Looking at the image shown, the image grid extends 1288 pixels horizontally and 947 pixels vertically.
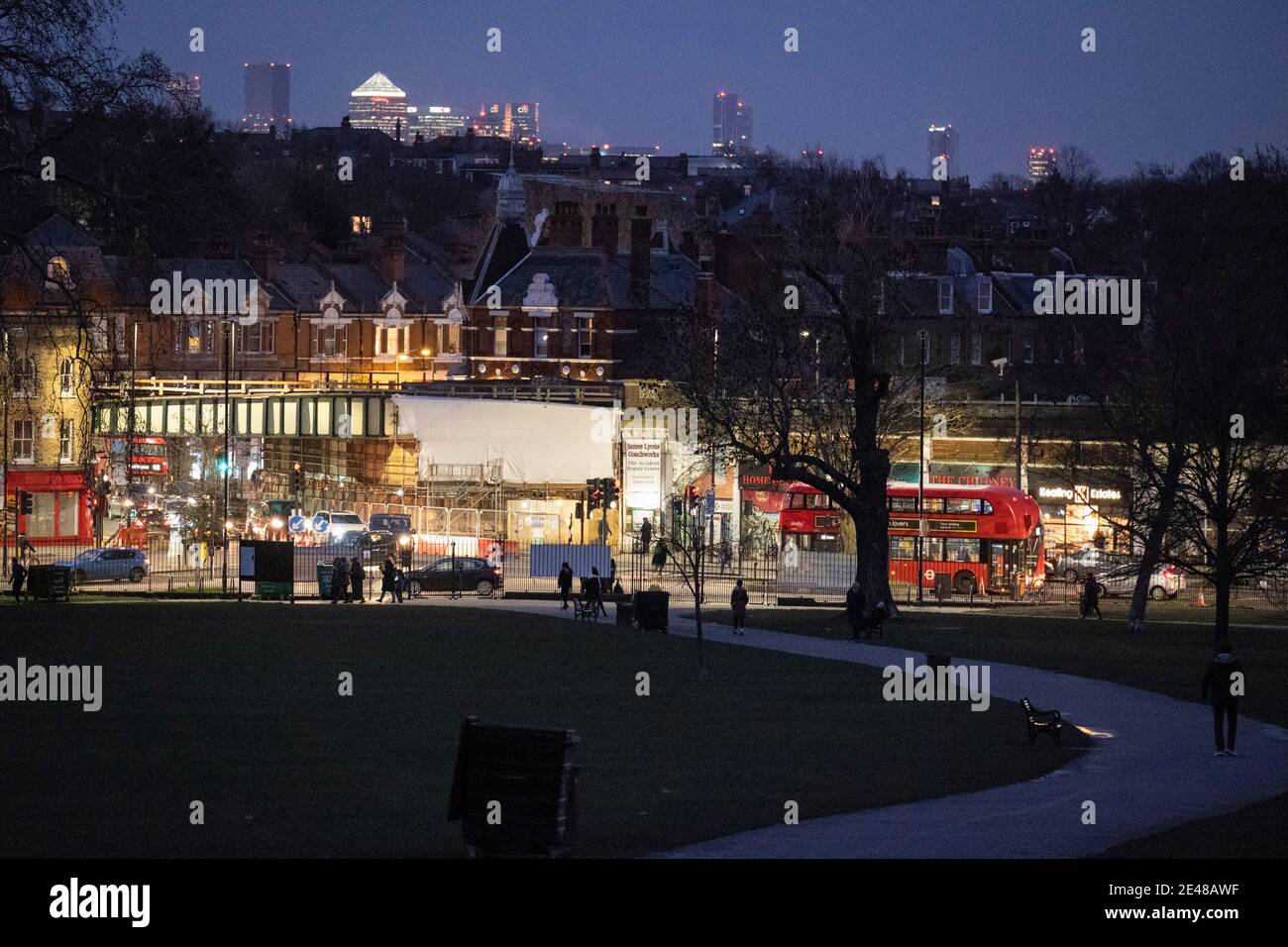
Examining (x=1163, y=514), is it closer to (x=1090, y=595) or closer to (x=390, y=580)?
(x=1090, y=595)

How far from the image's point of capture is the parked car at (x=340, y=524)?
69.2m

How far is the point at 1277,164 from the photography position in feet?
315

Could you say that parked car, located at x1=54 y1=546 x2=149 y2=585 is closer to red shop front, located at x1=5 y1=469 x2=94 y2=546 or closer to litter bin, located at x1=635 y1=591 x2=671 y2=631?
red shop front, located at x1=5 y1=469 x2=94 y2=546

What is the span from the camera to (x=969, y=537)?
5816 cm

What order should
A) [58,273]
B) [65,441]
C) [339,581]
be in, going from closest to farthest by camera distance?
[58,273], [339,581], [65,441]

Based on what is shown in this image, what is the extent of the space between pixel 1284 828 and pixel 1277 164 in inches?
3425

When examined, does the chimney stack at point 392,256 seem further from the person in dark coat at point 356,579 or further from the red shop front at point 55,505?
the person in dark coat at point 356,579

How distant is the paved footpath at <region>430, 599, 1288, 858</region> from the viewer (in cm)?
1545

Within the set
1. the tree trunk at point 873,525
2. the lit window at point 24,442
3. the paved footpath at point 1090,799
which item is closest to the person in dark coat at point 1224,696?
the paved footpath at point 1090,799

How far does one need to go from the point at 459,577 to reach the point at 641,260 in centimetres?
3587

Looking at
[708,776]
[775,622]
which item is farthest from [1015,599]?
[708,776]

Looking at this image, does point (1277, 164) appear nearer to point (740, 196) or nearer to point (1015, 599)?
point (1015, 599)

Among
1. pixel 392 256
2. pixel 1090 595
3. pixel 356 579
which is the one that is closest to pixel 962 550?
pixel 1090 595

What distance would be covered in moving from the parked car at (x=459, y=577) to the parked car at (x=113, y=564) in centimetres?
1076
